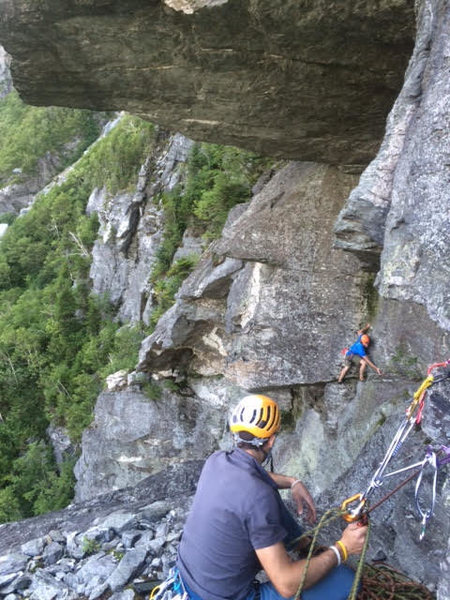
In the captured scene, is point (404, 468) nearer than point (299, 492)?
Yes

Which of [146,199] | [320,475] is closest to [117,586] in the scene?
[320,475]

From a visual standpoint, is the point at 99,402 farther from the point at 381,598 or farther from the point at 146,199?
the point at 381,598

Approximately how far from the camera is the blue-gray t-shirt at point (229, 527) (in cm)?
302

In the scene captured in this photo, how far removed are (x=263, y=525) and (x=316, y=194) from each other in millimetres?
7433

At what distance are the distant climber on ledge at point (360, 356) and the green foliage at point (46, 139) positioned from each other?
178 feet

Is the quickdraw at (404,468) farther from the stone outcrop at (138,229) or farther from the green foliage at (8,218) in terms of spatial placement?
the green foliage at (8,218)

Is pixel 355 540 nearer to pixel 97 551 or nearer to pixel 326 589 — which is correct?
pixel 326 589

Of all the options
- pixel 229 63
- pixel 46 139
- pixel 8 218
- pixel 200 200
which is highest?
pixel 46 139

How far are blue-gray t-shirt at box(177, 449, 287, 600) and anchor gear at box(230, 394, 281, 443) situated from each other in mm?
177

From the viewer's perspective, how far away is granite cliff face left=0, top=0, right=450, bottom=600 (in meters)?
4.62

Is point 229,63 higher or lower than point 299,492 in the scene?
higher

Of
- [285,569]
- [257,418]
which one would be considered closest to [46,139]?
[257,418]

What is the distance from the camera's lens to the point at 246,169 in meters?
13.3

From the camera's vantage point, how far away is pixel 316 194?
930 centimetres
